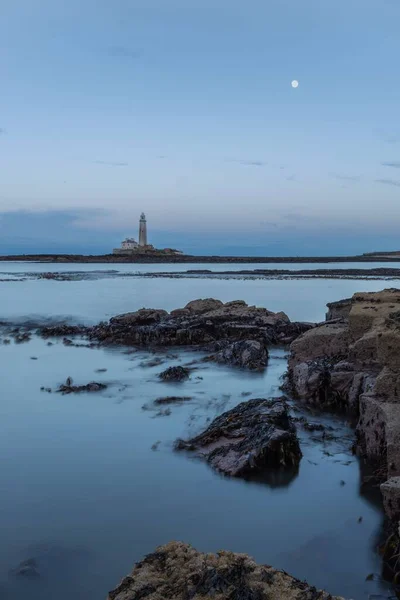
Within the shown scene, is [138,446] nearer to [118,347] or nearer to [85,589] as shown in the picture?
[85,589]

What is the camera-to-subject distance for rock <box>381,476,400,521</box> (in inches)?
148

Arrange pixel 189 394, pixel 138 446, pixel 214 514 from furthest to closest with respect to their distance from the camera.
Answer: pixel 189 394 < pixel 138 446 < pixel 214 514

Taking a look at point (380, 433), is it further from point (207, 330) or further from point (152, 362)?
point (207, 330)

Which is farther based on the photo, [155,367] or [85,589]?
[155,367]

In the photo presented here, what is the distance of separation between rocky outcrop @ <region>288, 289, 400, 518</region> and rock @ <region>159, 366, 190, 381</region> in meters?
1.78

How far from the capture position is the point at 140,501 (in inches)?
178

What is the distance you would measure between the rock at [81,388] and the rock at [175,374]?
1083mm

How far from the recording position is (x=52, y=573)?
3482mm

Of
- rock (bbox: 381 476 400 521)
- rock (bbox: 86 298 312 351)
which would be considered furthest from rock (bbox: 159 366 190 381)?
rock (bbox: 381 476 400 521)

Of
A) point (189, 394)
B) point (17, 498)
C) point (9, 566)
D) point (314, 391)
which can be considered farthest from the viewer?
point (189, 394)

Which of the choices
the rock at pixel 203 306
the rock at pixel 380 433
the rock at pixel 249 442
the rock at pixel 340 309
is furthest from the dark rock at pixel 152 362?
the rock at pixel 203 306

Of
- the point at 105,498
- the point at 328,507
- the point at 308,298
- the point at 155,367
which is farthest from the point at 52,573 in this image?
the point at 308,298

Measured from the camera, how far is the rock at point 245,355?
396 inches

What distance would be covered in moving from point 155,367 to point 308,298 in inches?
786
